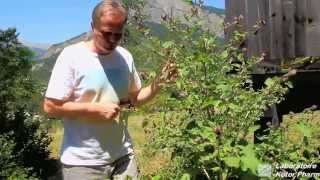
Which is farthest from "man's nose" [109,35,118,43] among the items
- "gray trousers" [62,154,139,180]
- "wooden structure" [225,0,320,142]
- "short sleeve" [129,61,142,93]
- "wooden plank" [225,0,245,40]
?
"wooden plank" [225,0,245,40]

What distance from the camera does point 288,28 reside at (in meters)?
5.90

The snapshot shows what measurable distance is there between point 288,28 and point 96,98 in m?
2.35

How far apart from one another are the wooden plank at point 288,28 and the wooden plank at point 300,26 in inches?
1.3

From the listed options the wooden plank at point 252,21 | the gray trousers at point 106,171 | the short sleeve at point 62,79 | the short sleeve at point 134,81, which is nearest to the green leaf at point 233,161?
the gray trousers at point 106,171

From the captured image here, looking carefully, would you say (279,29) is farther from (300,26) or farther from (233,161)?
(233,161)

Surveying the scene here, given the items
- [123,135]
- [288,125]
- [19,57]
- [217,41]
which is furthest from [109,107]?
[19,57]

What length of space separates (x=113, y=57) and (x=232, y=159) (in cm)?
139

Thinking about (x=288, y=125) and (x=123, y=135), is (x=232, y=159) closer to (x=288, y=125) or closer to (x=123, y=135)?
(x=288, y=125)

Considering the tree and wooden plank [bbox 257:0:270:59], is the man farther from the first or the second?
the tree

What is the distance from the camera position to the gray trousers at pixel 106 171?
415cm

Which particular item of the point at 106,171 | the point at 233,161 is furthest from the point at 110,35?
the point at 233,161

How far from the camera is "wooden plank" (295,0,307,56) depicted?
582cm

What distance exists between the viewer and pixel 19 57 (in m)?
16.8

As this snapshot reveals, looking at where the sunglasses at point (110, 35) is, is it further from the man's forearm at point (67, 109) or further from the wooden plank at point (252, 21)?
the wooden plank at point (252, 21)
